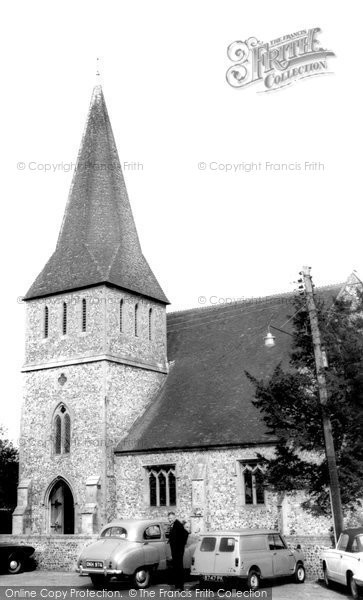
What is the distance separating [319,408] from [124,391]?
14.5 m

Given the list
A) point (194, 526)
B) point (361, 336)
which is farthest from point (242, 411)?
point (361, 336)

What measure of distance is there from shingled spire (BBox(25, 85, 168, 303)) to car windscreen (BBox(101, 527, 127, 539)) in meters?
14.5

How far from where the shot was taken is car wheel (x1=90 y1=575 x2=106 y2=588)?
19.0m

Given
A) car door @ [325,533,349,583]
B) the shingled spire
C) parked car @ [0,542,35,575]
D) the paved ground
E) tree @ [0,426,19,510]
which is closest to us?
the paved ground

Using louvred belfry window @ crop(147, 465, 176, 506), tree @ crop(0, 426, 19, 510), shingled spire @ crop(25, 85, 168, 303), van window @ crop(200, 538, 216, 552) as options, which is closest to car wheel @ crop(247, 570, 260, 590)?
van window @ crop(200, 538, 216, 552)

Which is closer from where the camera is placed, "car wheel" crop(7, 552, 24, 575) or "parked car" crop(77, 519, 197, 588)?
"parked car" crop(77, 519, 197, 588)

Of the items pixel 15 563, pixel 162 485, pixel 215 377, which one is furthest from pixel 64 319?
pixel 15 563

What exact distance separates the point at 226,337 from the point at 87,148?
1252 centimetres

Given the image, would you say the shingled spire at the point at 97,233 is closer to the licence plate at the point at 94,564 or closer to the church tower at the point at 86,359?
the church tower at the point at 86,359

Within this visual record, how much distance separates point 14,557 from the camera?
23.1 metres

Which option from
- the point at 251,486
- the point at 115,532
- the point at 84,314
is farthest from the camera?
the point at 84,314

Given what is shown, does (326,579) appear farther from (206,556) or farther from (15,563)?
(15,563)

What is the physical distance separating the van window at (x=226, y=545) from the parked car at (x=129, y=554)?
2401 mm

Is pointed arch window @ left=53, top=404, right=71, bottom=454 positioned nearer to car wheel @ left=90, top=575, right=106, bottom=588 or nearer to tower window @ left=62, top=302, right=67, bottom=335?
tower window @ left=62, top=302, right=67, bottom=335
